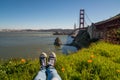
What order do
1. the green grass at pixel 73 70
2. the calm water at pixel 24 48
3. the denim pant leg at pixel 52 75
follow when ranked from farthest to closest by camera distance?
the calm water at pixel 24 48
the green grass at pixel 73 70
the denim pant leg at pixel 52 75

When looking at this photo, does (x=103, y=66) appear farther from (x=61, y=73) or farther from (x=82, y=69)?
(x=61, y=73)

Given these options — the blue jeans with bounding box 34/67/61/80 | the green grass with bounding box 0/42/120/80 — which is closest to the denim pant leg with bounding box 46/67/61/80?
the blue jeans with bounding box 34/67/61/80

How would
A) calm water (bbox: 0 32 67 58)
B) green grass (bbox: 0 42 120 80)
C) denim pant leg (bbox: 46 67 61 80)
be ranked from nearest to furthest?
1. denim pant leg (bbox: 46 67 61 80)
2. green grass (bbox: 0 42 120 80)
3. calm water (bbox: 0 32 67 58)

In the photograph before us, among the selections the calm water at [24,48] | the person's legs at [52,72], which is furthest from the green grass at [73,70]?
the calm water at [24,48]

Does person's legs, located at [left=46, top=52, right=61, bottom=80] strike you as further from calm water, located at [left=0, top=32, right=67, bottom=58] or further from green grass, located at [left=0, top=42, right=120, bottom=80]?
calm water, located at [left=0, top=32, right=67, bottom=58]

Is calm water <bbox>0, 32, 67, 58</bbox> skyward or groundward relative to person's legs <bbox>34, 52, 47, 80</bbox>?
groundward

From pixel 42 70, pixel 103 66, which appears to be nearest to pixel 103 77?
pixel 103 66

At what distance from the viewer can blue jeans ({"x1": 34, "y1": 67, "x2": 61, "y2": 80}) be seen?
3859 millimetres

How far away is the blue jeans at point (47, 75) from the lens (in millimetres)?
3859

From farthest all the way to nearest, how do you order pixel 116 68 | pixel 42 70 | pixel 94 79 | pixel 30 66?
pixel 30 66 < pixel 116 68 < pixel 42 70 < pixel 94 79

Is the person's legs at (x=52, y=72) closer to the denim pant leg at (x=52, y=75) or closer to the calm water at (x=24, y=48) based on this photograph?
the denim pant leg at (x=52, y=75)

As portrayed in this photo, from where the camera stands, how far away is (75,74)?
4.54m

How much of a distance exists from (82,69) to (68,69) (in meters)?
0.31

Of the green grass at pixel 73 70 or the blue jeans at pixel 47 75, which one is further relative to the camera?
the green grass at pixel 73 70
